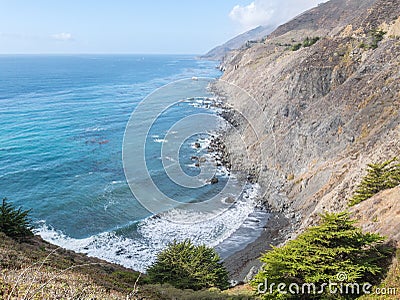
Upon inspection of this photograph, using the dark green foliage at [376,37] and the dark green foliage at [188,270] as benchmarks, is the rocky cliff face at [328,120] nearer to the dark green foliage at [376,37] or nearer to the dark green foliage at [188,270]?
the dark green foliage at [376,37]

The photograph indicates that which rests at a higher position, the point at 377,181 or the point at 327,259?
the point at 327,259

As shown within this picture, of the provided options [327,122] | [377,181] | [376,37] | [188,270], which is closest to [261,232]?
[377,181]

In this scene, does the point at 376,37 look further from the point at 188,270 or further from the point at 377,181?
the point at 188,270

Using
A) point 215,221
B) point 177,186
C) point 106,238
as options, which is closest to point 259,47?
point 177,186

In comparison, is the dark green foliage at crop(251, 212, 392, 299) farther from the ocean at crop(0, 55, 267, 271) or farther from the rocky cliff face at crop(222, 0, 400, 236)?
the ocean at crop(0, 55, 267, 271)

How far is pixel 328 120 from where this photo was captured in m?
37.6

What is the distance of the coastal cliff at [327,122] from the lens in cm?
2897

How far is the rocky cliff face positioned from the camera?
1164 inches

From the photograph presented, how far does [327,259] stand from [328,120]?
29961 mm

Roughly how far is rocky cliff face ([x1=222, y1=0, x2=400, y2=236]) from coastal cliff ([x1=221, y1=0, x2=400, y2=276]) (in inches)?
4.5

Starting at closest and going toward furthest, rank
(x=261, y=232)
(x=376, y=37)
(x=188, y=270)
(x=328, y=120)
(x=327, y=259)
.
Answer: (x=327, y=259)
(x=188, y=270)
(x=261, y=232)
(x=328, y=120)
(x=376, y=37)

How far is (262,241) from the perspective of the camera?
97.0 ft

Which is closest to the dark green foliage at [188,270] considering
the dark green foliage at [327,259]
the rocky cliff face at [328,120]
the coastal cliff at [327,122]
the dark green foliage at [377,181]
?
the dark green foliage at [327,259]

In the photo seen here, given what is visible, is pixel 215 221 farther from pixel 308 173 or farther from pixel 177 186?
pixel 308 173
